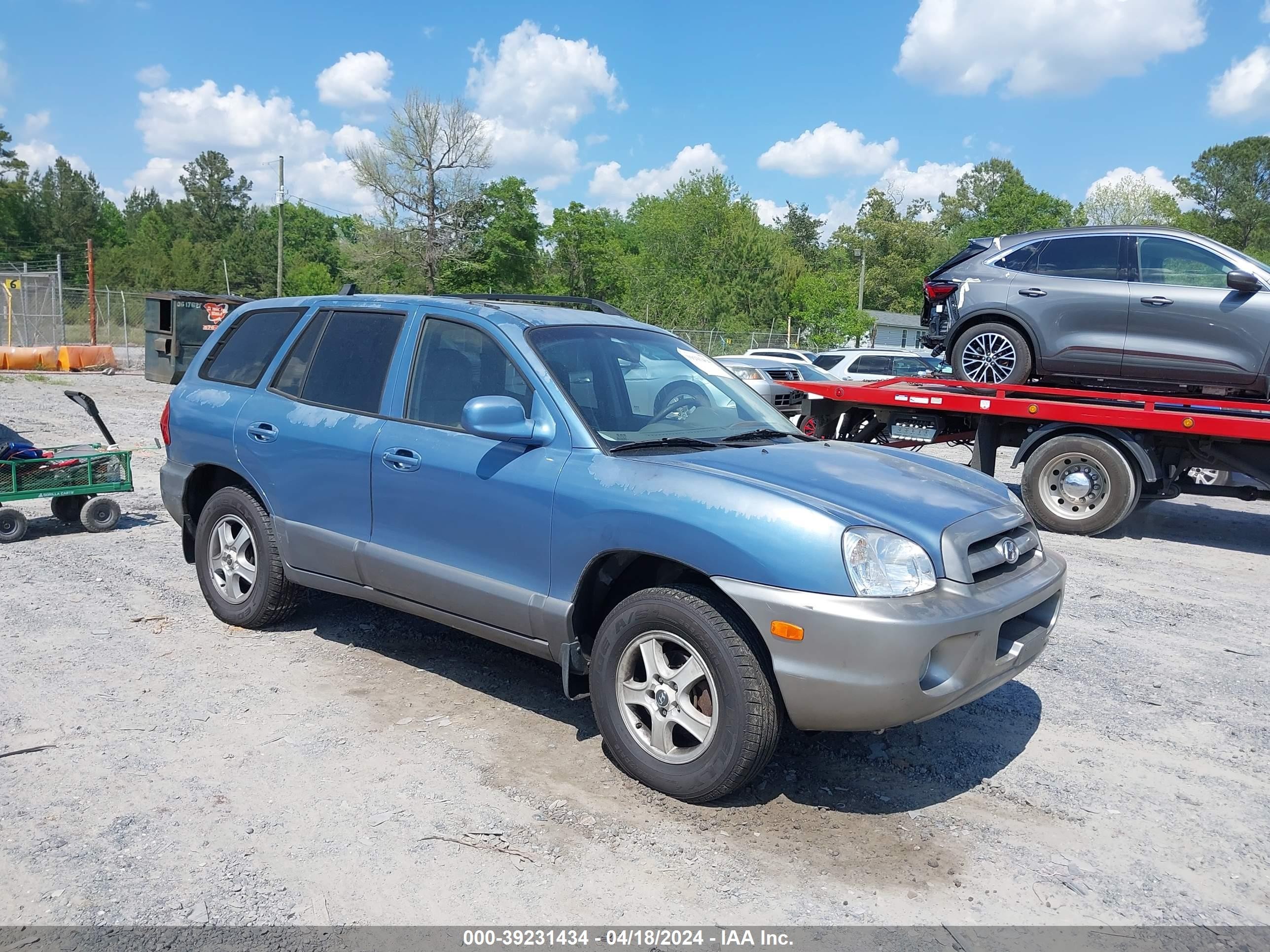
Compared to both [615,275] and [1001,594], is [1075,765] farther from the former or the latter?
[615,275]

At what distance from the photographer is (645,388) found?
4.54 meters

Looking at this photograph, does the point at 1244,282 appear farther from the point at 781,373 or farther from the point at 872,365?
the point at 872,365

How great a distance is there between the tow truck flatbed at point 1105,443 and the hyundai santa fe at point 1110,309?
0.25m

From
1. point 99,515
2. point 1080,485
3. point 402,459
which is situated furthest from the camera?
point 1080,485

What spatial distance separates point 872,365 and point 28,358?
861 inches

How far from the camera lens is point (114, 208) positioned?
10850 centimetres

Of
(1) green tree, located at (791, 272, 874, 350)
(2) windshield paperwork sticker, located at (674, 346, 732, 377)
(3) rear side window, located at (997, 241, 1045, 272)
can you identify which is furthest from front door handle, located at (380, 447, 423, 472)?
(1) green tree, located at (791, 272, 874, 350)

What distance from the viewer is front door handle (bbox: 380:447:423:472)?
441 centimetres

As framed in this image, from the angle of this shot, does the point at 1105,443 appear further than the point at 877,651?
Yes

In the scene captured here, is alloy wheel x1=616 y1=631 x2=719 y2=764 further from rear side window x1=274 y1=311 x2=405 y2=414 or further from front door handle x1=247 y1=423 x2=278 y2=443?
front door handle x1=247 y1=423 x2=278 y2=443

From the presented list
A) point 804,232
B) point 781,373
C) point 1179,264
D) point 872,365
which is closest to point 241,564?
point 1179,264

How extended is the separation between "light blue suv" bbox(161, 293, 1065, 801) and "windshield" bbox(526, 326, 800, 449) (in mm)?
18

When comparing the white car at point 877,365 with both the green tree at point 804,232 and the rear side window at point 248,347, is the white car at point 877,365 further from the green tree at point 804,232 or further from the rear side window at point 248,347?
the green tree at point 804,232

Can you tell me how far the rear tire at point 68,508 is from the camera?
8.09m
